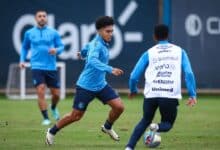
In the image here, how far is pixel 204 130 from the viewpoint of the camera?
757 inches

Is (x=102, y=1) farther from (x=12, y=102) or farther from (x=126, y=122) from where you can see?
(x=126, y=122)

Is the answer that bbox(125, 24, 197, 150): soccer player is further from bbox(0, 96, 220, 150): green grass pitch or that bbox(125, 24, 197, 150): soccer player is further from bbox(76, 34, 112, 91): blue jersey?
bbox(0, 96, 220, 150): green grass pitch

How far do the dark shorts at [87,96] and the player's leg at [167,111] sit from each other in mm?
2023

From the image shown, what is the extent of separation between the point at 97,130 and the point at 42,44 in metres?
3.42

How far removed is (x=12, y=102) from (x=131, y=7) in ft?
17.7

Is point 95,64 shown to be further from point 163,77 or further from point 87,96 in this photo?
point 163,77

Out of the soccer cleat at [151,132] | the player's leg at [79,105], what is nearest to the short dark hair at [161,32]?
the soccer cleat at [151,132]

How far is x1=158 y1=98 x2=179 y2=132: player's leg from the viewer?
14055 mm

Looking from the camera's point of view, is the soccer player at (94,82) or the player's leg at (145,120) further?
the soccer player at (94,82)

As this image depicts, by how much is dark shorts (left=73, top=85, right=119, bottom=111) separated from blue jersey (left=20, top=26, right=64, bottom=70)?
5.20 m

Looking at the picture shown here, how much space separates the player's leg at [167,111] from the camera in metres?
14.1

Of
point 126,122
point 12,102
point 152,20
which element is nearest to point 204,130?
point 126,122

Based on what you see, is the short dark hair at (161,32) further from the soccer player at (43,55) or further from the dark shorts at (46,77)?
the dark shorts at (46,77)

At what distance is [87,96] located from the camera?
52.7 feet
